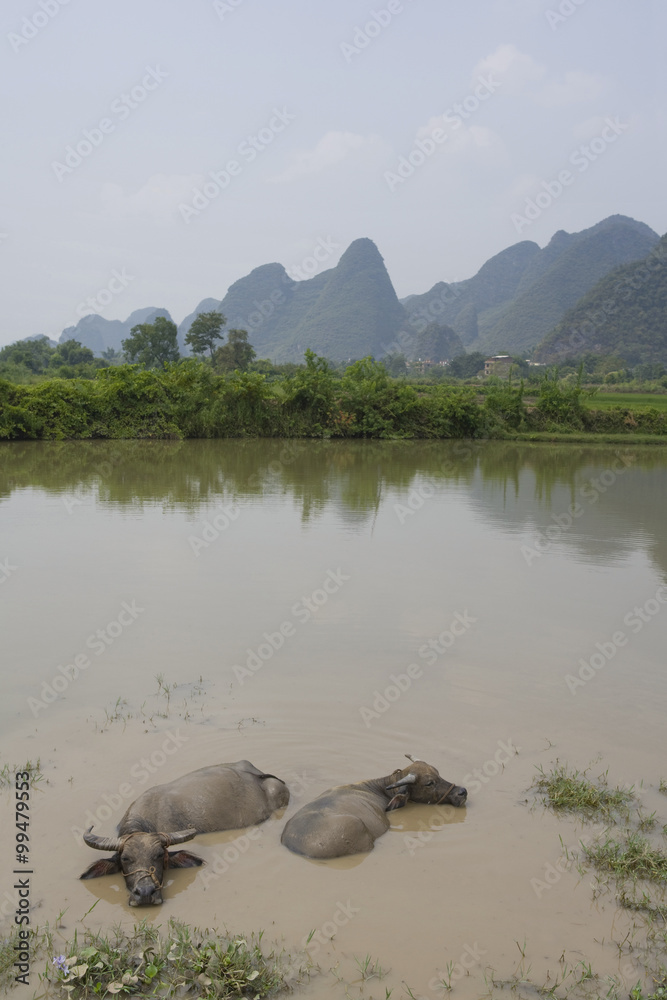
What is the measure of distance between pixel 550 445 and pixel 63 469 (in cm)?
1451

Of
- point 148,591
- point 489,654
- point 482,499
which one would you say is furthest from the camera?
point 482,499

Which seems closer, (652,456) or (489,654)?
(489,654)

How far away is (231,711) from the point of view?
14.9 feet

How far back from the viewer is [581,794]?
3629 mm

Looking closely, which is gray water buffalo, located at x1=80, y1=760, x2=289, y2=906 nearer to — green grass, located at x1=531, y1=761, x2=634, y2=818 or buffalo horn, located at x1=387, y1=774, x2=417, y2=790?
buffalo horn, located at x1=387, y1=774, x2=417, y2=790

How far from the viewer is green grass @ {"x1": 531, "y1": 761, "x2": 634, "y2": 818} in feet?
11.7

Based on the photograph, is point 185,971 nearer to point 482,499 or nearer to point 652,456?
point 482,499

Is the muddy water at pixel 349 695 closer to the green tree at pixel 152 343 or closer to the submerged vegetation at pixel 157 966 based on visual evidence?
the submerged vegetation at pixel 157 966

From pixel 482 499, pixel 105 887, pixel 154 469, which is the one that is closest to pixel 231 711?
pixel 105 887
